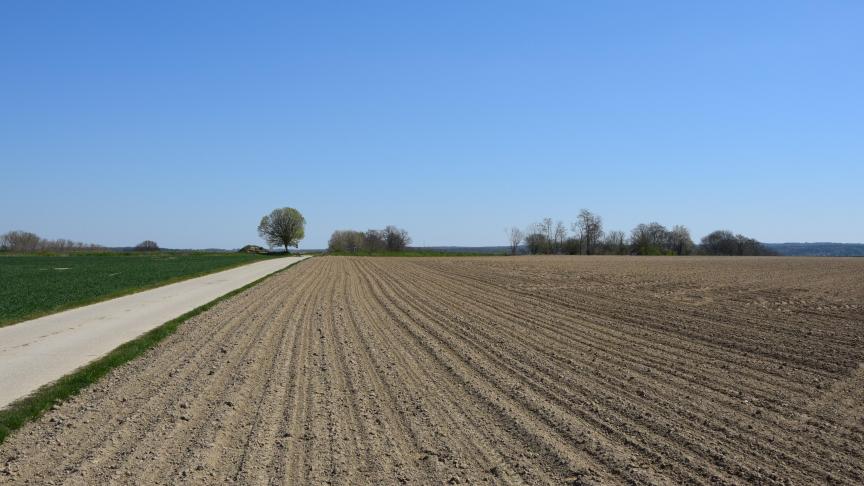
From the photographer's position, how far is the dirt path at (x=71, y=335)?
9.98m

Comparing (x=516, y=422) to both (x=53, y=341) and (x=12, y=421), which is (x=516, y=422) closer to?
(x=12, y=421)

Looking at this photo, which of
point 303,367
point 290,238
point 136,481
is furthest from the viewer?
point 290,238

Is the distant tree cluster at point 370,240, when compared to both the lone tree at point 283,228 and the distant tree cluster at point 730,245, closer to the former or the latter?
the lone tree at point 283,228

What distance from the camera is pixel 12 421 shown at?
731 centimetres

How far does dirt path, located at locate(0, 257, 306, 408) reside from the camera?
9977 millimetres

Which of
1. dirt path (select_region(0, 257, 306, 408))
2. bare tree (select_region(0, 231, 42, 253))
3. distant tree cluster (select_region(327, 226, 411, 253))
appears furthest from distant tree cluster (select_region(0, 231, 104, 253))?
dirt path (select_region(0, 257, 306, 408))

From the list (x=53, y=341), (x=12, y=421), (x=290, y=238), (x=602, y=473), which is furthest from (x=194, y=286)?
(x=290, y=238)

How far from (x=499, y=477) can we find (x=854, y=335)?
1285 centimetres

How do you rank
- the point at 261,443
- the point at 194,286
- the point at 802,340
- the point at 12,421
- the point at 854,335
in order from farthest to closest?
the point at 194,286 → the point at 854,335 → the point at 802,340 → the point at 12,421 → the point at 261,443

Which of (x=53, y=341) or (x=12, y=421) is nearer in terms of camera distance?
(x=12, y=421)

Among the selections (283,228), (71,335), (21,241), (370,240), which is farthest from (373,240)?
(71,335)

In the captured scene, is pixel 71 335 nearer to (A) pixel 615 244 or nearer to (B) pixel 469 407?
(B) pixel 469 407

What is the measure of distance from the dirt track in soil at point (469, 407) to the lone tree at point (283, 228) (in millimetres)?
109828

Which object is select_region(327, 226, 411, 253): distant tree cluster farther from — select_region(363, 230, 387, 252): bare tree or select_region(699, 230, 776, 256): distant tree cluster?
select_region(699, 230, 776, 256): distant tree cluster
